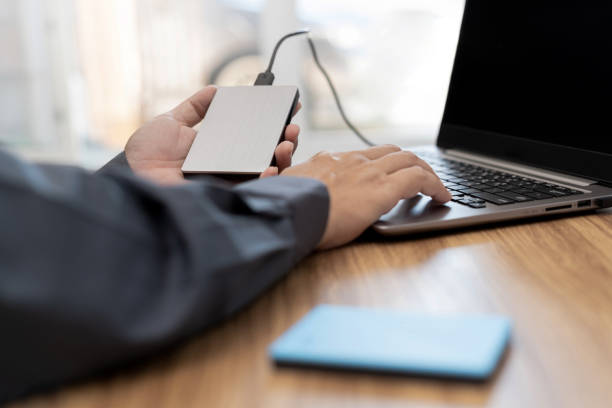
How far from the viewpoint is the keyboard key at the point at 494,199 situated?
0.69 metres

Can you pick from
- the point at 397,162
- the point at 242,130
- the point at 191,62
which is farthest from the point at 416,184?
the point at 191,62

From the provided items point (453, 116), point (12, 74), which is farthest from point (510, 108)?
point (12, 74)

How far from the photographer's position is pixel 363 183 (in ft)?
2.07

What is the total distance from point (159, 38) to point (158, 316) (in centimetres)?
186

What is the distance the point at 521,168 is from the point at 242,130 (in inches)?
15.1

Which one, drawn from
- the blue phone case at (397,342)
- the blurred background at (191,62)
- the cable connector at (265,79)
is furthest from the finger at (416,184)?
the blurred background at (191,62)

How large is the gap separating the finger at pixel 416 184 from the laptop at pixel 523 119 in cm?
2

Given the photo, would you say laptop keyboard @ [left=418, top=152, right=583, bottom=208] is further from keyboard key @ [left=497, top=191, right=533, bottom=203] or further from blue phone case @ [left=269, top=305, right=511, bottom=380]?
blue phone case @ [left=269, top=305, right=511, bottom=380]

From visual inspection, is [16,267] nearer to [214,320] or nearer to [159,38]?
[214,320]

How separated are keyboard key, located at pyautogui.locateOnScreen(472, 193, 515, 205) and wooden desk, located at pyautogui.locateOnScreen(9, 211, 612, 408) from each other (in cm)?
4

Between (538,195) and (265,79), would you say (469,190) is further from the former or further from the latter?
(265,79)

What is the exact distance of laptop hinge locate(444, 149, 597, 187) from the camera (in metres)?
0.79

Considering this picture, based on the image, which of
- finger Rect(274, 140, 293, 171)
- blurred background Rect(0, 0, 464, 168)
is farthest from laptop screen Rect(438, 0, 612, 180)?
blurred background Rect(0, 0, 464, 168)

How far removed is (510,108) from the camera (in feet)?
3.04
